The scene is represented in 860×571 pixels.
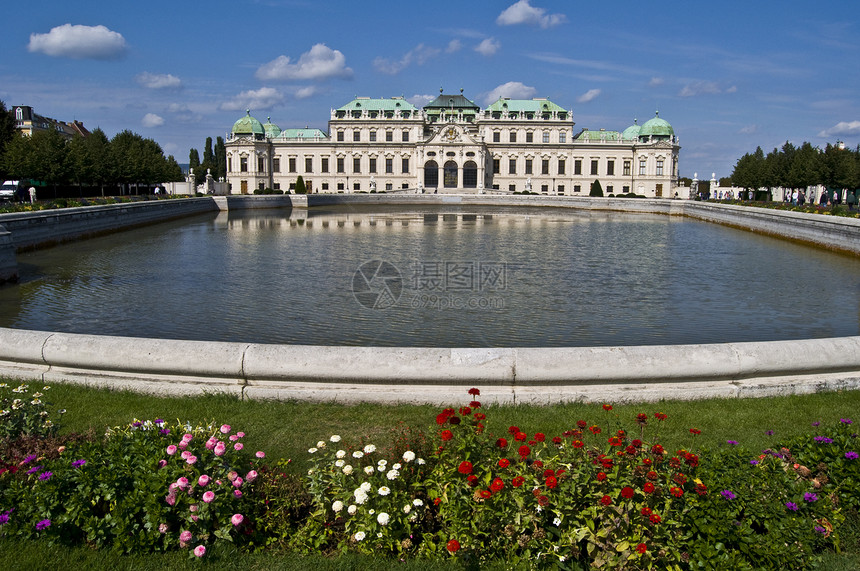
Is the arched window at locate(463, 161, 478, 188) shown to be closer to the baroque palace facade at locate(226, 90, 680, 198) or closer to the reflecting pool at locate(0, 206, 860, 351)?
the baroque palace facade at locate(226, 90, 680, 198)

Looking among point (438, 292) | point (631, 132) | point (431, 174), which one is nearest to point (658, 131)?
point (631, 132)

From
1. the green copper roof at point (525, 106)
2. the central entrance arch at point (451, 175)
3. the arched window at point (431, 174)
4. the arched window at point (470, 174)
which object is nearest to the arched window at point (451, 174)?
the central entrance arch at point (451, 175)

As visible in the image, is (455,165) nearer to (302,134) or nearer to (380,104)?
(380,104)

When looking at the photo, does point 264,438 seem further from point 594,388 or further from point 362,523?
point 594,388

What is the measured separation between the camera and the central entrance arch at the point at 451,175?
99812 millimetres

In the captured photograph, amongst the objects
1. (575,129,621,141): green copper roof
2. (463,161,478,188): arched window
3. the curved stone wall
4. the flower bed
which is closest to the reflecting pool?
the curved stone wall

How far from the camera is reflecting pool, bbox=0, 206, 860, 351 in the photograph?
13.2 m

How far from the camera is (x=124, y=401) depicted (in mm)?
7328

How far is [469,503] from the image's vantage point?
15.5 feet

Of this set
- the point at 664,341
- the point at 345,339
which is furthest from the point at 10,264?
the point at 664,341

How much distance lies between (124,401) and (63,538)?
2.76 meters

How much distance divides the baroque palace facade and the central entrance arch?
0.52 feet

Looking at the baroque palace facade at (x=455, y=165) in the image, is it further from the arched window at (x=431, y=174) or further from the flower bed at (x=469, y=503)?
the flower bed at (x=469, y=503)

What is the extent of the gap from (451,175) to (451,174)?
0.53 feet
